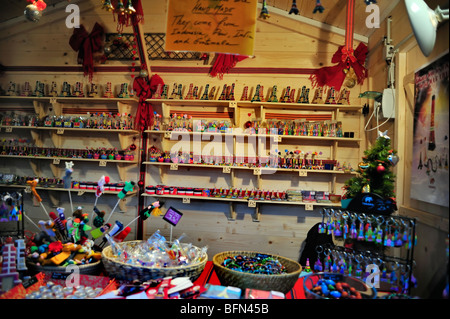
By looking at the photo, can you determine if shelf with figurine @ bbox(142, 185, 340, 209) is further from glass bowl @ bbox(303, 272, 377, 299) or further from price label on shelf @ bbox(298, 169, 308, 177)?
glass bowl @ bbox(303, 272, 377, 299)

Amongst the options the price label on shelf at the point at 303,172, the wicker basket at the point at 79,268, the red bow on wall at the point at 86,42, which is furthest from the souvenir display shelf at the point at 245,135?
the wicker basket at the point at 79,268

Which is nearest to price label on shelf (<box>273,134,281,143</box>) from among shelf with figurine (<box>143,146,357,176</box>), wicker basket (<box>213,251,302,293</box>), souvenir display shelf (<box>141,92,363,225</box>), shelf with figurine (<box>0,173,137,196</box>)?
souvenir display shelf (<box>141,92,363,225</box>)

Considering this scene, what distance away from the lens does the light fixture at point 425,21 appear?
1193mm

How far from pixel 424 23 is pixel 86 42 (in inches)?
144

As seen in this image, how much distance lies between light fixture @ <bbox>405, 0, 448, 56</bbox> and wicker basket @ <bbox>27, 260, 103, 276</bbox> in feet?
5.73

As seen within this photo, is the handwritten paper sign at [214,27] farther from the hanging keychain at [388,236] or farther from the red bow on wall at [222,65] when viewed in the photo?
the red bow on wall at [222,65]

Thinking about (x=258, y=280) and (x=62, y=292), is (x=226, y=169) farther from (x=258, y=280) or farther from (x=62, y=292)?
(x=62, y=292)

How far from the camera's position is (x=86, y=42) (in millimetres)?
3795

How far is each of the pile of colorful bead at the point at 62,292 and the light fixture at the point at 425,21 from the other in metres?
1.68

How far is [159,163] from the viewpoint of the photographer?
3549 mm

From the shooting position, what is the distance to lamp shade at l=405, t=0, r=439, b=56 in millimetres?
1205

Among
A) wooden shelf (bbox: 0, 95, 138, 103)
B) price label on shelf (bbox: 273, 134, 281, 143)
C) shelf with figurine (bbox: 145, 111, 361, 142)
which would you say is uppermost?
wooden shelf (bbox: 0, 95, 138, 103)
